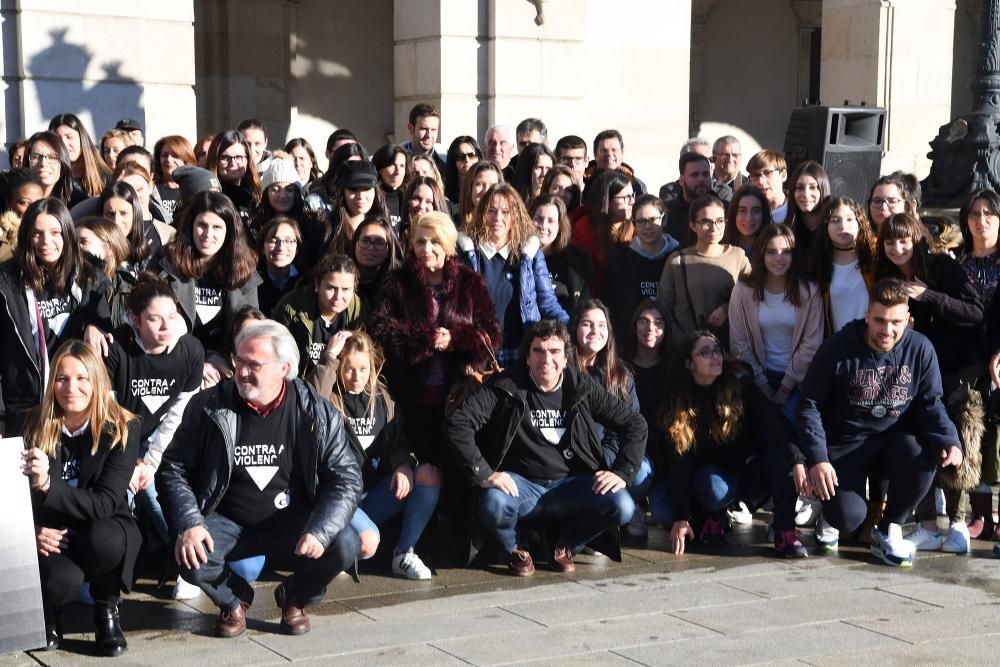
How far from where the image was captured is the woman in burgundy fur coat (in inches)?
273

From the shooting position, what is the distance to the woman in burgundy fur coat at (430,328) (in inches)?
273

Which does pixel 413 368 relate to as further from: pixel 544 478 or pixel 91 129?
pixel 91 129

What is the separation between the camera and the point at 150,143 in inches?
425

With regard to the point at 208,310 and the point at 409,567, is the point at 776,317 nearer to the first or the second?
the point at 409,567

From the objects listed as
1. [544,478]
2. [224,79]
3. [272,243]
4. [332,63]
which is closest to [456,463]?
[544,478]

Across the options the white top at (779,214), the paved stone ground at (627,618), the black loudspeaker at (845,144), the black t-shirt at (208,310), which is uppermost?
the black loudspeaker at (845,144)

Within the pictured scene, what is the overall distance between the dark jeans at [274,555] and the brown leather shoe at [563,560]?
123cm

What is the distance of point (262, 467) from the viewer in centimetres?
575

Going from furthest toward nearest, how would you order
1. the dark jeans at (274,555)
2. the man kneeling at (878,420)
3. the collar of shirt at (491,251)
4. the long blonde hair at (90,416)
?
Result: the collar of shirt at (491,251) < the man kneeling at (878,420) < the dark jeans at (274,555) < the long blonde hair at (90,416)

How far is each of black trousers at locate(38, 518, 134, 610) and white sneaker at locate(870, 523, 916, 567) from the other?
3533 millimetres

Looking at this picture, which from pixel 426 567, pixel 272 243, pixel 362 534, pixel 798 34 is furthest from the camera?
pixel 798 34

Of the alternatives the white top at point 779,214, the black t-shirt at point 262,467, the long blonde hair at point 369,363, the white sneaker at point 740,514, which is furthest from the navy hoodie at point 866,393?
the black t-shirt at point 262,467

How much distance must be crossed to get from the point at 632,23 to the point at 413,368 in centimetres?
767

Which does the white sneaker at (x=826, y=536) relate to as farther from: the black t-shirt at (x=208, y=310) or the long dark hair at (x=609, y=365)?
the black t-shirt at (x=208, y=310)
